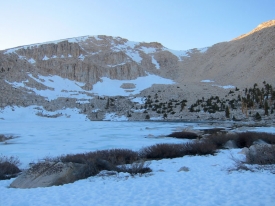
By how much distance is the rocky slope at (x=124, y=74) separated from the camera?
55.1m

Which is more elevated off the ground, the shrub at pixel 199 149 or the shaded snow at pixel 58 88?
the shaded snow at pixel 58 88

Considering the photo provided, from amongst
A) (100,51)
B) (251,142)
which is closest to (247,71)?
(100,51)

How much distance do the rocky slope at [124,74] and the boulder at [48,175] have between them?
34793mm

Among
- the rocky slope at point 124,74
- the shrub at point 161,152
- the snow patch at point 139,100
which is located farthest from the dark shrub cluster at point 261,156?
the snow patch at point 139,100

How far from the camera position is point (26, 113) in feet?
156

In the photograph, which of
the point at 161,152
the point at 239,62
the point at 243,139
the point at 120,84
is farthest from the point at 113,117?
the point at 239,62

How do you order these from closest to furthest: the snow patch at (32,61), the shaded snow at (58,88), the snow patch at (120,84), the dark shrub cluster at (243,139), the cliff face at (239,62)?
the dark shrub cluster at (243,139) < the shaded snow at (58,88) < the cliff face at (239,62) < the snow patch at (120,84) < the snow patch at (32,61)

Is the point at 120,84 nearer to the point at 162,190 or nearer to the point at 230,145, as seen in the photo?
the point at 230,145

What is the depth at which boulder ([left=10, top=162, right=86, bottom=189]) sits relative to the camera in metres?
7.77

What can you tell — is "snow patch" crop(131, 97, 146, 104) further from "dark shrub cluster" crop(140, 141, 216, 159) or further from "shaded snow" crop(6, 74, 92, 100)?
"dark shrub cluster" crop(140, 141, 216, 159)

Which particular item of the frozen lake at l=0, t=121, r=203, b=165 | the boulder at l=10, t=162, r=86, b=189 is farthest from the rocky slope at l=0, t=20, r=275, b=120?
the boulder at l=10, t=162, r=86, b=189

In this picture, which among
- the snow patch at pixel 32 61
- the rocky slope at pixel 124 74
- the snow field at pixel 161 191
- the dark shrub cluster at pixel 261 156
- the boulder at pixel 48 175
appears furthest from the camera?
the snow patch at pixel 32 61

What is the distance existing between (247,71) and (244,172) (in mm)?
68142

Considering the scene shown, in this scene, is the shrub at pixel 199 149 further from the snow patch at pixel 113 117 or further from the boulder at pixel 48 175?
the snow patch at pixel 113 117
